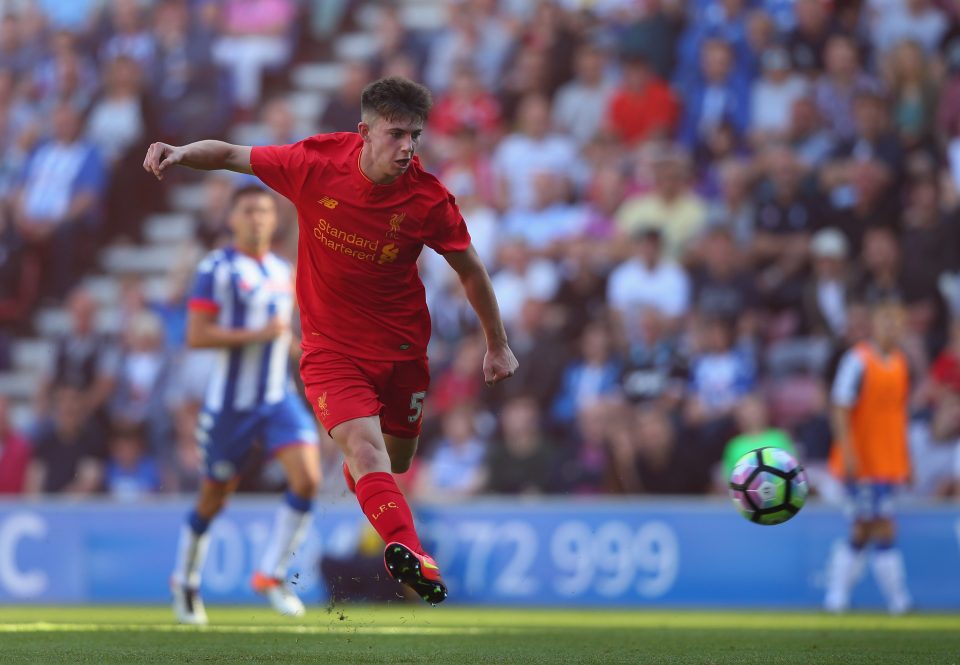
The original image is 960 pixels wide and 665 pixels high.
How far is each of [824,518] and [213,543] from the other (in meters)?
5.19

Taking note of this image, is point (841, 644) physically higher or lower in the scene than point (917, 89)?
lower

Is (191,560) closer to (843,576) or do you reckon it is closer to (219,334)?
(219,334)

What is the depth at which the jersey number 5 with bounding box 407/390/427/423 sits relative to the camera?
25.9 ft

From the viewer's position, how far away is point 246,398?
10352 mm

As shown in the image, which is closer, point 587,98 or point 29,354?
point 587,98

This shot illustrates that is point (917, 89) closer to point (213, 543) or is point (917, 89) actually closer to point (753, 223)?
point (753, 223)

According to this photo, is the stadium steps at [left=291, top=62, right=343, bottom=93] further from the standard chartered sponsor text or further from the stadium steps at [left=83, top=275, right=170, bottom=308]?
the standard chartered sponsor text

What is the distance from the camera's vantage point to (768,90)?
51.4 feet

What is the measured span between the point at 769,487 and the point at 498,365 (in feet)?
6.77

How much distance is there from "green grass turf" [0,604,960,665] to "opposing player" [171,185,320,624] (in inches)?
18.0

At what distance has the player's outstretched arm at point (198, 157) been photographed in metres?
6.90

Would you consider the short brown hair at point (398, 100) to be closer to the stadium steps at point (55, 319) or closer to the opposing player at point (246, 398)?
the opposing player at point (246, 398)

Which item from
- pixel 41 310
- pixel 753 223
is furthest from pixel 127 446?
pixel 753 223

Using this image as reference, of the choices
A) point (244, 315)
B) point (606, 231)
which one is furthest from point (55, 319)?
point (244, 315)
